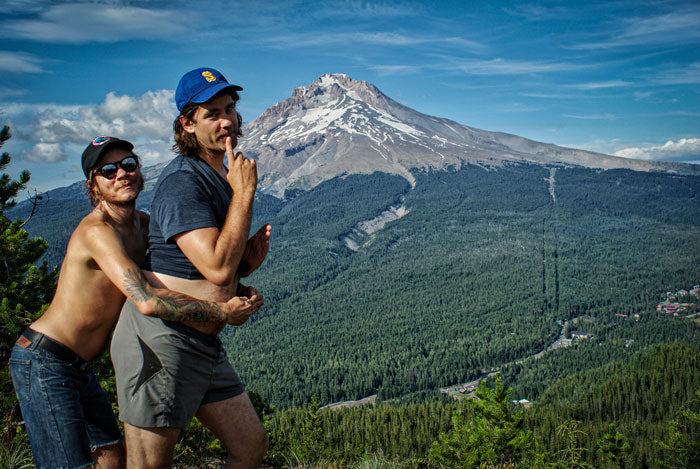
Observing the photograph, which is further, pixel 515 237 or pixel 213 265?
pixel 515 237

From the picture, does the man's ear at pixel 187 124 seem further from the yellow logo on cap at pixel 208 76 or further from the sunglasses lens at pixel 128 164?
the sunglasses lens at pixel 128 164

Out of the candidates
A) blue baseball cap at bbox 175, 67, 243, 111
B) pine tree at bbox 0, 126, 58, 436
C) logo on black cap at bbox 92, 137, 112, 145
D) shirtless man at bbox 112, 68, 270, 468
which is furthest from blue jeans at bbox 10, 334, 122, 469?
pine tree at bbox 0, 126, 58, 436

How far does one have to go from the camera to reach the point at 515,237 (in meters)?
178

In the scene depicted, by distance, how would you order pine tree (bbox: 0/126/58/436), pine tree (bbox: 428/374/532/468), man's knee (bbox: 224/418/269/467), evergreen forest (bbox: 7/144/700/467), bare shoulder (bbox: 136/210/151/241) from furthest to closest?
evergreen forest (bbox: 7/144/700/467), pine tree (bbox: 428/374/532/468), pine tree (bbox: 0/126/58/436), bare shoulder (bbox: 136/210/151/241), man's knee (bbox: 224/418/269/467)

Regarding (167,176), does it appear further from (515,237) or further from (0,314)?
(515,237)

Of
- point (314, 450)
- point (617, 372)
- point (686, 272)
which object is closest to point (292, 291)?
point (617, 372)

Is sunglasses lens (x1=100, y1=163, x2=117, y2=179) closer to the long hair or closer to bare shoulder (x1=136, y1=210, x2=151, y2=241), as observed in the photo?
bare shoulder (x1=136, y1=210, x2=151, y2=241)

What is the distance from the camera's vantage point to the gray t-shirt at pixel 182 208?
230cm

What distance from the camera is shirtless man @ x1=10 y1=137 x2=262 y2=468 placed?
250 cm

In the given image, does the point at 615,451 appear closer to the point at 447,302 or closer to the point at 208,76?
the point at 208,76

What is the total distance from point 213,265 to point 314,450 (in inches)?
345

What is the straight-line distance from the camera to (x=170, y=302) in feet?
7.69

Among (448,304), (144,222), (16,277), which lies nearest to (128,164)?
(144,222)

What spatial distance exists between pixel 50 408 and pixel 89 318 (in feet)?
1.81
